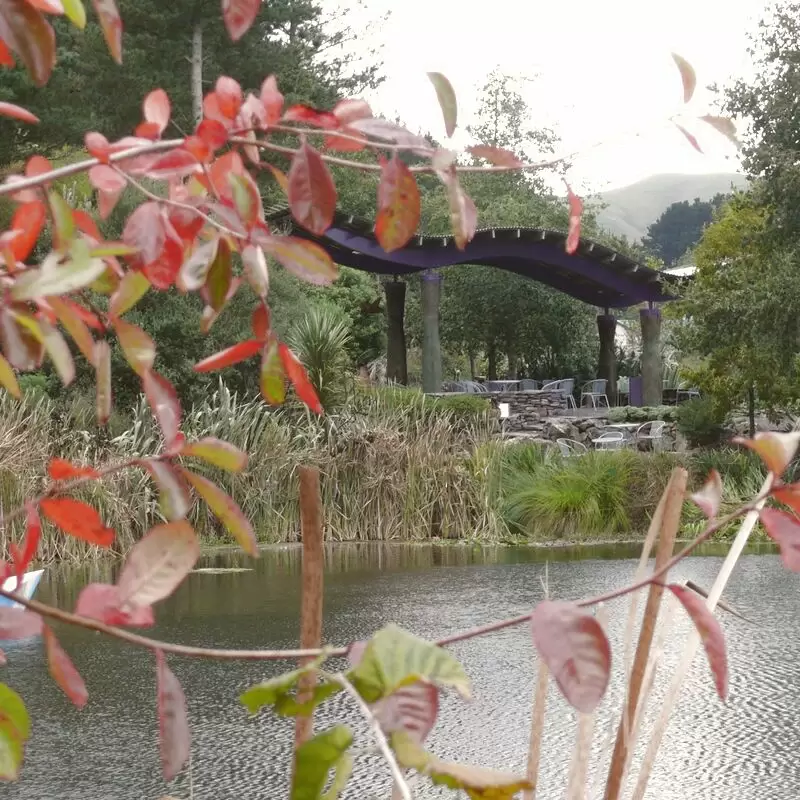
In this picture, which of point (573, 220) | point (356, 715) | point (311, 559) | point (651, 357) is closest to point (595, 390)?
point (651, 357)

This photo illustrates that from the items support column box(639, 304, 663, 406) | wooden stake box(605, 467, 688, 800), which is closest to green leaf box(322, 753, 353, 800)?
wooden stake box(605, 467, 688, 800)

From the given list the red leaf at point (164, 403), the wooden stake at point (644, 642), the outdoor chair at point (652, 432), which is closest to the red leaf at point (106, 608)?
the red leaf at point (164, 403)

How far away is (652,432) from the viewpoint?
15.0m

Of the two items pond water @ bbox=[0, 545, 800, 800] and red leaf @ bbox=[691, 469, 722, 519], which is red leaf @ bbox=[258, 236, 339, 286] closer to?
red leaf @ bbox=[691, 469, 722, 519]

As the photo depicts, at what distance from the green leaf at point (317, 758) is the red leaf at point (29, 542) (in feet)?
0.96

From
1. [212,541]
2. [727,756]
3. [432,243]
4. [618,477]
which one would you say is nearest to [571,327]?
[432,243]

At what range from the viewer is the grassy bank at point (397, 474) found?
33.6 feet

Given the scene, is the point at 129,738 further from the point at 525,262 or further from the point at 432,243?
the point at 525,262

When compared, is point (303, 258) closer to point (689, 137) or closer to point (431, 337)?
point (689, 137)

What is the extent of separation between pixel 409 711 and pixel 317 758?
55 millimetres

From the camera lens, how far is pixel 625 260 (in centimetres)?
1742

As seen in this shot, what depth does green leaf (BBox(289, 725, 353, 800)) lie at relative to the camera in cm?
65

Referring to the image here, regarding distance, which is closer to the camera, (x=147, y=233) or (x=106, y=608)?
(x=106, y=608)

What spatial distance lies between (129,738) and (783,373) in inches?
425
